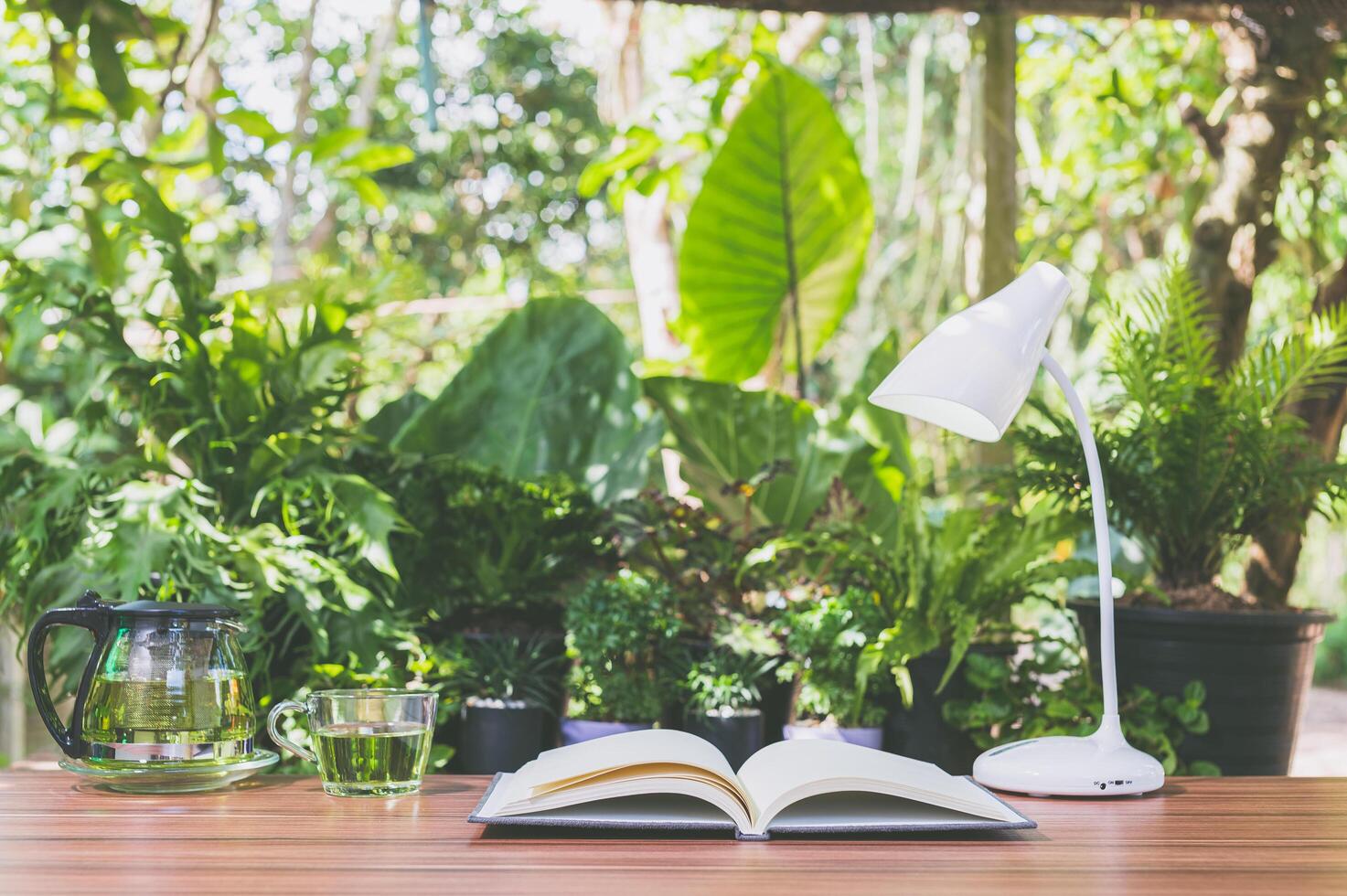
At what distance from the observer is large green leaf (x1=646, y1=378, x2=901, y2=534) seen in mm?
2512

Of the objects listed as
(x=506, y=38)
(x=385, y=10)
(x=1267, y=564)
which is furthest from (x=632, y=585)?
(x=506, y=38)

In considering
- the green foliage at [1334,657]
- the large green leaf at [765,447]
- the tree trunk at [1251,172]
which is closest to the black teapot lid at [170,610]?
the large green leaf at [765,447]

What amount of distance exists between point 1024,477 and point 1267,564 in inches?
33.8

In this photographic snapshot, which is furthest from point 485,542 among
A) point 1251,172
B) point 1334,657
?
point 1334,657

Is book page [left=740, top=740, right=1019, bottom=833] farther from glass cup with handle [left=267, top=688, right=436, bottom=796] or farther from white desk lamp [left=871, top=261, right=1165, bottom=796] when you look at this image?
glass cup with handle [left=267, top=688, right=436, bottom=796]

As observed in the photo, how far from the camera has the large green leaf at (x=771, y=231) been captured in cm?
287

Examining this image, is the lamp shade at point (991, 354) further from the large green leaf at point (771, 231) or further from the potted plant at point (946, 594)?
the large green leaf at point (771, 231)

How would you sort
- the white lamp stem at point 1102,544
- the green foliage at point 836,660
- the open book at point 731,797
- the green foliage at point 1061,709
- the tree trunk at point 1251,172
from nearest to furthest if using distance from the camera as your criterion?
the open book at point 731,797, the white lamp stem at point 1102,544, the green foliage at point 1061,709, the green foliage at point 836,660, the tree trunk at point 1251,172

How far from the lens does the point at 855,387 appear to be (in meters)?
2.70

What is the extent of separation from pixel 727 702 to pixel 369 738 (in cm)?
92

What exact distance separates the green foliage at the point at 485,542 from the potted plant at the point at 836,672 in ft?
1.37

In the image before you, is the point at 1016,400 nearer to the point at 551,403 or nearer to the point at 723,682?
the point at 723,682

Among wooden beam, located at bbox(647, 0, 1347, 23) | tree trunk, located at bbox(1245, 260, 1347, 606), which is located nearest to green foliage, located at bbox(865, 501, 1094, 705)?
tree trunk, located at bbox(1245, 260, 1347, 606)

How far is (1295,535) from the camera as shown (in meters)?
2.38
